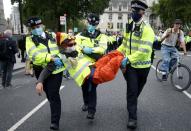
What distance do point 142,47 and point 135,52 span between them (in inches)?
5.6

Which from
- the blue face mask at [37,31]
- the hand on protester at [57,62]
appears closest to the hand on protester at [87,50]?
the hand on protester at [57,62]

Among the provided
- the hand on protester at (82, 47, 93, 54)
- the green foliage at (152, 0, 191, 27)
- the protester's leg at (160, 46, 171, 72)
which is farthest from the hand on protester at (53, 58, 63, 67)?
the green foliage at (152, 0, 191, 27)

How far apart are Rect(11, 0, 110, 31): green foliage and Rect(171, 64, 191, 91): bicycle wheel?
114ft

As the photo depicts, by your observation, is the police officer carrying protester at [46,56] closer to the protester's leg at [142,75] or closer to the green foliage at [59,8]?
the protester's leg at [142,75]

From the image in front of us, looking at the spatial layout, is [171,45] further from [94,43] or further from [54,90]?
[54,90]

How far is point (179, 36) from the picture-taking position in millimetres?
10742

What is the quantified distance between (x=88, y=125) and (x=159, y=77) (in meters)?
6.03

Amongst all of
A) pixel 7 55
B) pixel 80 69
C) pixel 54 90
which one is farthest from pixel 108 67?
pixel 7 55

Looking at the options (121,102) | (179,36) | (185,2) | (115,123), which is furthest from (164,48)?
(185,2)

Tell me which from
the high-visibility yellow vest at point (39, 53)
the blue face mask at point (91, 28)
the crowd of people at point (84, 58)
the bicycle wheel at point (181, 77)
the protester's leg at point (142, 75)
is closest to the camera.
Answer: the high-visibility yellow vest at point (39, 53)

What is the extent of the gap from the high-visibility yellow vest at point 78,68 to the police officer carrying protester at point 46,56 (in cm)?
14

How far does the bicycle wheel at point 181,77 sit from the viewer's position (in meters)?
9.85

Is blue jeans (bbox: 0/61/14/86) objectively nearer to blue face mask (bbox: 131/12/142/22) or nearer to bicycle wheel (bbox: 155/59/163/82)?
bicycle wheel (bbox: 155/59/163/82)

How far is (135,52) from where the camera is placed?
20.1 feet
